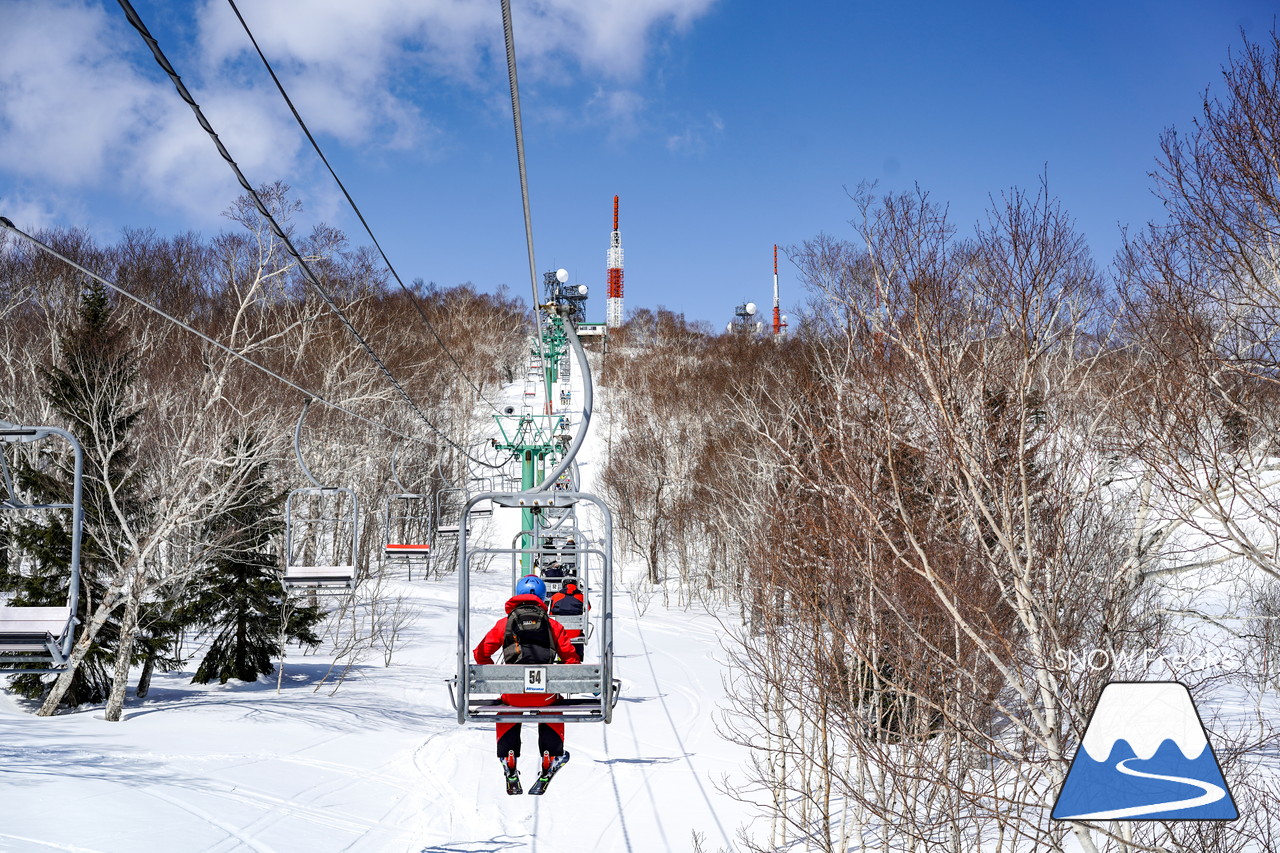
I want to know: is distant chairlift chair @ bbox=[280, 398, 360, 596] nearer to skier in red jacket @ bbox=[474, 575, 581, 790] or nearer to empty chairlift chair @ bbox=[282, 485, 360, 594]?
empty chairlift chair @ bbox=[282, 485, 360, 594]

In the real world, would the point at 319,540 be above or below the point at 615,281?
below

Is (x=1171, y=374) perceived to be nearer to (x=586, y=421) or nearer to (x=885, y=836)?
(x=586, y=421)

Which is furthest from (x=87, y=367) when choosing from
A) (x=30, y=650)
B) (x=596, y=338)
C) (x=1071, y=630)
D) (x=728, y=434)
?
(x=596, y=338)

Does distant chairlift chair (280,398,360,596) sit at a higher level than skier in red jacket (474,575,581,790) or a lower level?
higher

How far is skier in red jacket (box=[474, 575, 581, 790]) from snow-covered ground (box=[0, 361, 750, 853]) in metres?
7.16

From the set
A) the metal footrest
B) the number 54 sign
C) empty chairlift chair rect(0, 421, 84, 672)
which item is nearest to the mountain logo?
the metal footrest

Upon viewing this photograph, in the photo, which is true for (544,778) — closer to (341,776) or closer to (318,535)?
(341,776)

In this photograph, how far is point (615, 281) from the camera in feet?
241

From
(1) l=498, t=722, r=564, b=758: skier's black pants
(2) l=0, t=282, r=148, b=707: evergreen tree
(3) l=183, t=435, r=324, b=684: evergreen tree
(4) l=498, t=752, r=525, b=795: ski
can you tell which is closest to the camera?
(4) l=498, t=752, r=525, b=795: ski

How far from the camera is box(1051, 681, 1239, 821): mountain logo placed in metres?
2.92

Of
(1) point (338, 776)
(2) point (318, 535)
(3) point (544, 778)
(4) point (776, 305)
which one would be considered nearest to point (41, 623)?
(3) point (544, 778)

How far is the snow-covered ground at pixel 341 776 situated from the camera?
12.3 m

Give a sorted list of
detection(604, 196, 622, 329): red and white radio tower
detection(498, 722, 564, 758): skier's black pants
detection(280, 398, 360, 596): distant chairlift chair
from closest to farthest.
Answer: detection(498, 722, 564, 758): skier's black pants < detection(280, 398, 360, 596): distant chairlift chair < detection(604, 196, 622, 329): red and white radio tower

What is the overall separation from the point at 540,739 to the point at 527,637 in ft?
3.58
